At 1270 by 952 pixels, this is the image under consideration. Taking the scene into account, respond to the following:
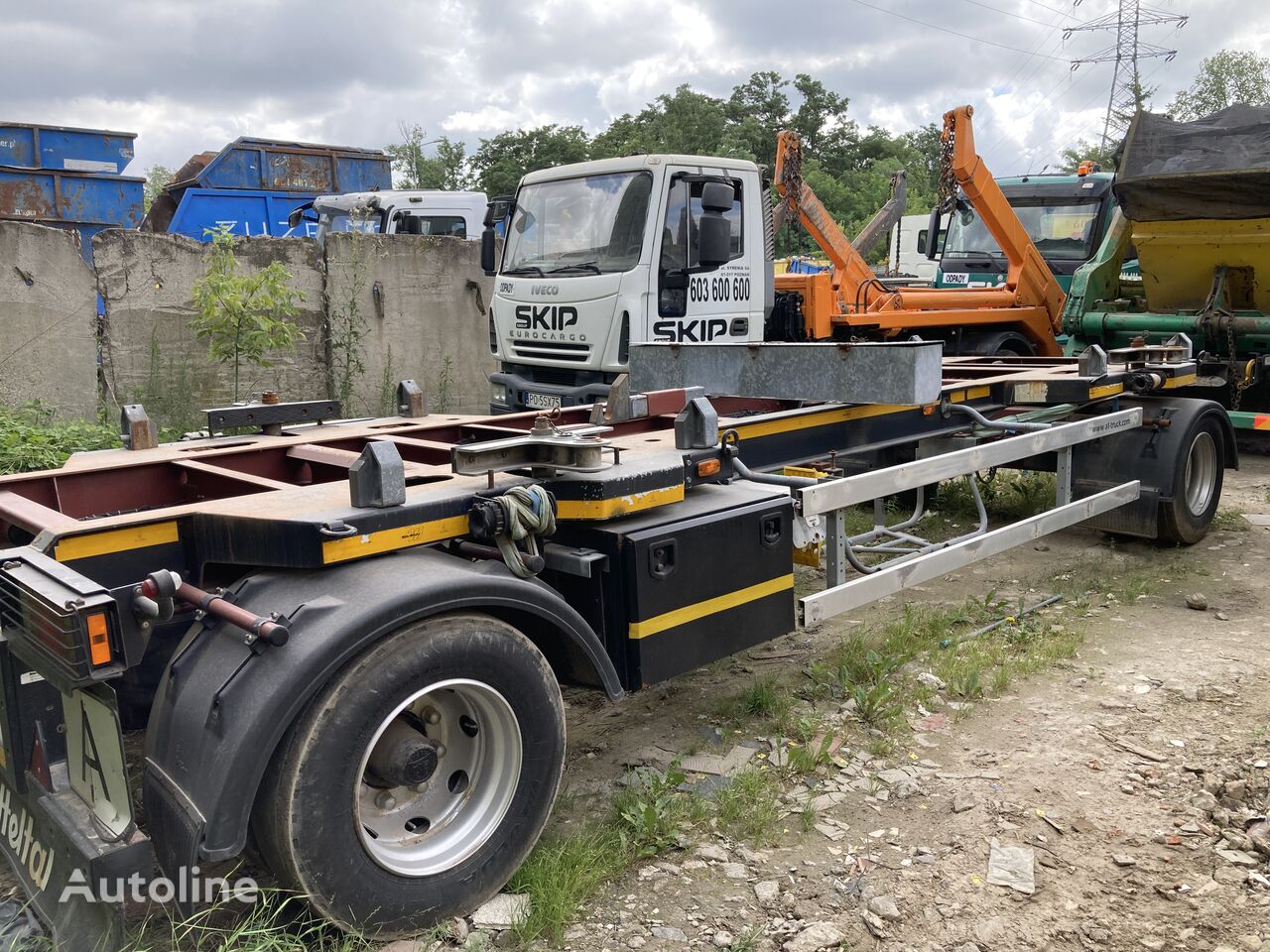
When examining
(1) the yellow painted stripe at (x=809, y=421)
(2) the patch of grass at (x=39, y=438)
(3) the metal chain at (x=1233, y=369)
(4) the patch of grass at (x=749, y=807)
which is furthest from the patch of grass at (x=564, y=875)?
(3) the metal chain at (x=1233, y=369)

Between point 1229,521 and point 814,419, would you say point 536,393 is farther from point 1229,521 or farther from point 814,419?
point 1229,521

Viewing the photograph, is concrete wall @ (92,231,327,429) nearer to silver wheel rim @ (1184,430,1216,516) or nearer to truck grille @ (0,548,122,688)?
truck grille @ (0,548,122,688)

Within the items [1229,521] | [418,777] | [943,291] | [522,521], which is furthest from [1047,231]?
[418,777]

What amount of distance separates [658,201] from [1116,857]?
5.72m

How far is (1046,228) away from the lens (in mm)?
12047

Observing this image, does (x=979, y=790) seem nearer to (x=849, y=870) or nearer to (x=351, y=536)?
(x=849, y=870)

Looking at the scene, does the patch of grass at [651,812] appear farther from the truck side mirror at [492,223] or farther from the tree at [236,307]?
the truck side mirror at [492,223]

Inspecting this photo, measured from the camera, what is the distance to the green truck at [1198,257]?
810 centimetres

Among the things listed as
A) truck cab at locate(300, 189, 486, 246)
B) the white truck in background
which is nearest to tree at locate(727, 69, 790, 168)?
the white truck in background

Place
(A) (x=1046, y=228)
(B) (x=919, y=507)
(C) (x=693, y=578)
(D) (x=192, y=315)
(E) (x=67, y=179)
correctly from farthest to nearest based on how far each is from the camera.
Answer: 1. (E) (x=67, y=179)
2. (A) (x=1046, y=228)
3. (D) (x=192, y=315)
4. (B) (x=919, y=507)
5. (C) (x=693, y=578)

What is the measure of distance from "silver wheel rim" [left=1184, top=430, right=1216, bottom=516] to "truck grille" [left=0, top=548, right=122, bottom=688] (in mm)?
6092

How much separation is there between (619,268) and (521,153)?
34802 mm

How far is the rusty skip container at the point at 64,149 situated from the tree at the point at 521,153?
25.1m

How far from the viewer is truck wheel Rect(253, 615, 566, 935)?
2525 millimetres
